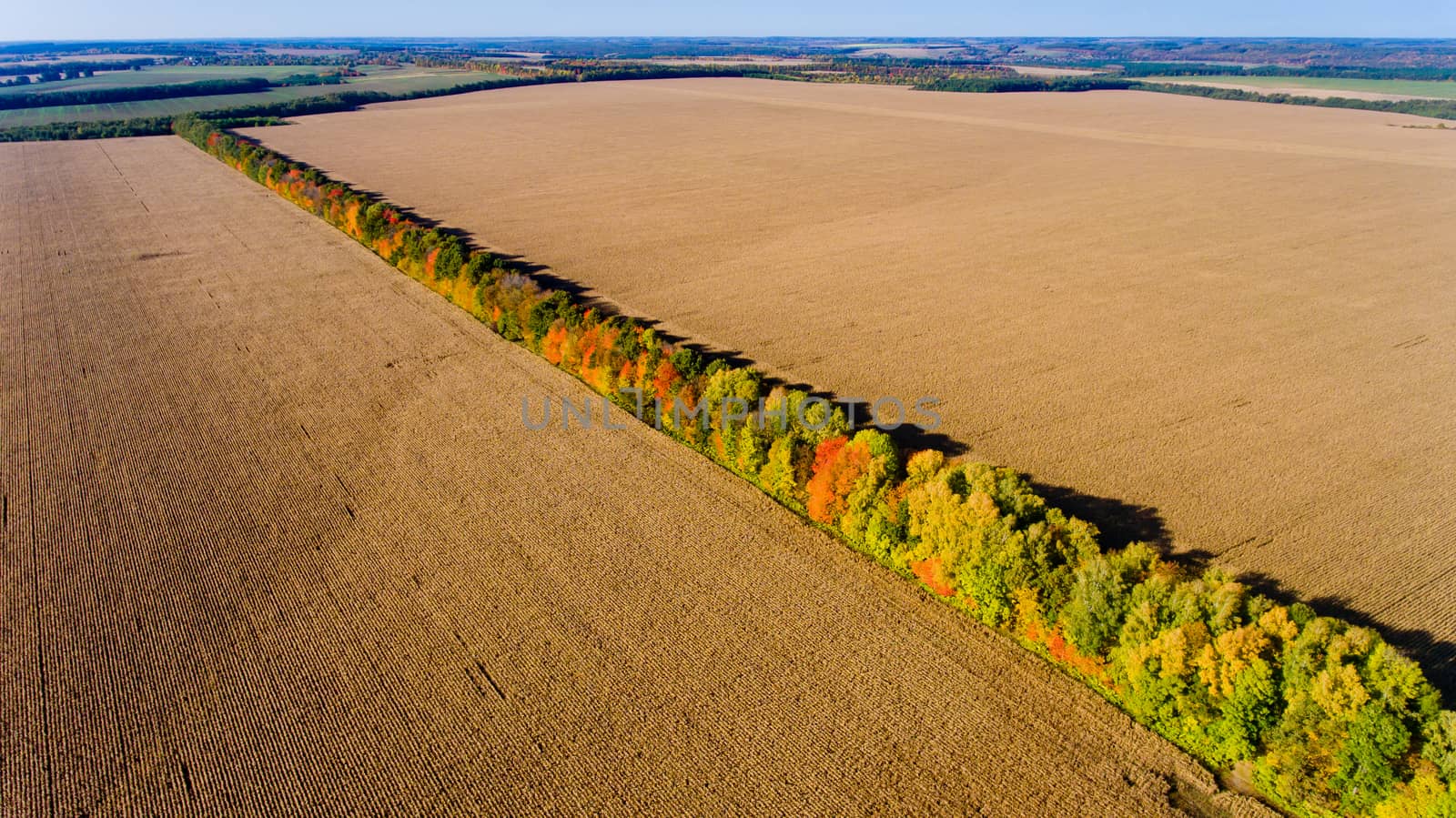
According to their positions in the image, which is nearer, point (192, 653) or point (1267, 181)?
point (192, 653)

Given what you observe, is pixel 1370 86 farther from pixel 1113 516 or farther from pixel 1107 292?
pixel 1113 516

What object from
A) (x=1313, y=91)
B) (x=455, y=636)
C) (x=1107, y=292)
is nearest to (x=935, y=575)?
(x=455, y=636)

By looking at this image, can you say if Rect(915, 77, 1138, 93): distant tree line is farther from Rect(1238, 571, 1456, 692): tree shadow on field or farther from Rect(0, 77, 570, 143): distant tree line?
Rect(1238, 571, 1456, 692): tree shadow on field

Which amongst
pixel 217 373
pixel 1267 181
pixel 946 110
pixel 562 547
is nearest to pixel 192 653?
pixel 562 547

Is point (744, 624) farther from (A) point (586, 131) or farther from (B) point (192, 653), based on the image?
(A) point (586, 131)

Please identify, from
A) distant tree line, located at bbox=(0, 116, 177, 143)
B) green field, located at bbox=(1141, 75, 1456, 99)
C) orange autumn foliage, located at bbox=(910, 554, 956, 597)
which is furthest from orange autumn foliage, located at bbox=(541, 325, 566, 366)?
green field, located at bbox=(1141, 75, 1456, 99)

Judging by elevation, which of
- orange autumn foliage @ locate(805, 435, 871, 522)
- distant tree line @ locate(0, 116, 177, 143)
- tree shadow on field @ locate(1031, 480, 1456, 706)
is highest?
distant tree line @ locate(0, 116, 177, 143)
